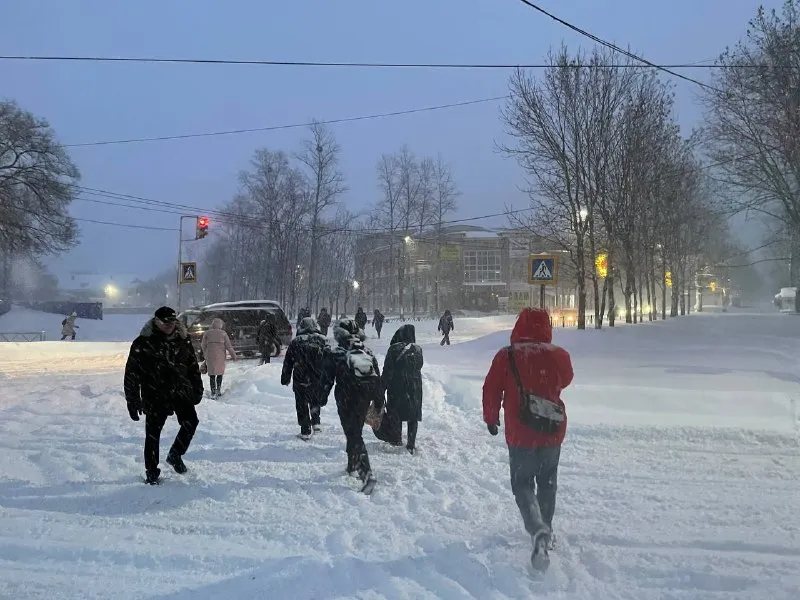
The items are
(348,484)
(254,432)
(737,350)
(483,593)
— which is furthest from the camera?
(737,350)

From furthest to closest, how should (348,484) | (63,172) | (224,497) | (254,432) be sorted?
(63,172) → (254,432) → (348,484) → (224,497)

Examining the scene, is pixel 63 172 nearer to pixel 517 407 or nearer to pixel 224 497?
pixel 224 497

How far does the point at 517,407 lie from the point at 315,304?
209 feet

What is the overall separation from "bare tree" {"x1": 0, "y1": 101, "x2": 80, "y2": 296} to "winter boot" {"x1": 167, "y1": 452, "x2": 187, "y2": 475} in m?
29.5

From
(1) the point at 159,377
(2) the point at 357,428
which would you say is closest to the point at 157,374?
(1) the point at 159,377

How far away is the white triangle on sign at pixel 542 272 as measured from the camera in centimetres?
1382

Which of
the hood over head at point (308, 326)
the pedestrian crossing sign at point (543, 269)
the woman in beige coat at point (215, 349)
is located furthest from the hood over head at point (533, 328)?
the pedestrian crossing sign at point (543, 269)

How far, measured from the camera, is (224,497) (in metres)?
5.62

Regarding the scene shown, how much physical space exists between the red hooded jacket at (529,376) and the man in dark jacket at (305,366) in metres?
3.49

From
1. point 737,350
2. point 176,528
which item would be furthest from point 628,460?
point 737,350

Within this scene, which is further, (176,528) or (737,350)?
(737,350)

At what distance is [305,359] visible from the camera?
7.78 meters

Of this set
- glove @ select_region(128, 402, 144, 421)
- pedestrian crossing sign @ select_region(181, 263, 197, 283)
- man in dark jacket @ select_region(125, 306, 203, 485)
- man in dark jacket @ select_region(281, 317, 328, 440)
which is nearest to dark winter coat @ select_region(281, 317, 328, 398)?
man in dark jacket @ select_region(281, 317, 328, 440)

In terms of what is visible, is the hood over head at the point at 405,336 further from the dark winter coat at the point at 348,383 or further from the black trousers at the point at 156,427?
the black trousers at the point at 156,427
